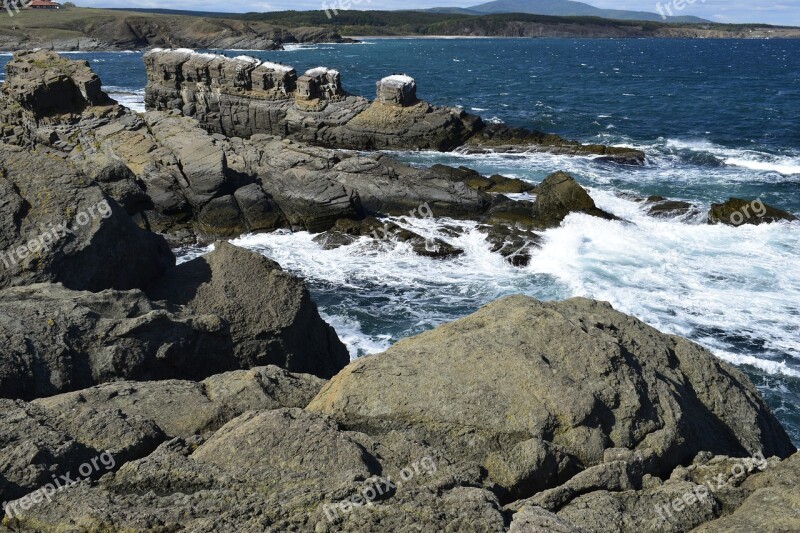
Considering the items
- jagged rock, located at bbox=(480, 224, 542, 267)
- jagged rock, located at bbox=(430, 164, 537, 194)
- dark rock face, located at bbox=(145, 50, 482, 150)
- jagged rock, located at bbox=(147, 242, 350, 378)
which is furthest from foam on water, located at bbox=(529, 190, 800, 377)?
dark rock face, located at bbox=(145, 50, 482, 150)

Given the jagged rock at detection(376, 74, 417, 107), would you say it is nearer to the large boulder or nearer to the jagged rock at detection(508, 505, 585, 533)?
the large boulder

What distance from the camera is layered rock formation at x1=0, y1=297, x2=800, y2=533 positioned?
18.0ft

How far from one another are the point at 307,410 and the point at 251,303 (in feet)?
13.8

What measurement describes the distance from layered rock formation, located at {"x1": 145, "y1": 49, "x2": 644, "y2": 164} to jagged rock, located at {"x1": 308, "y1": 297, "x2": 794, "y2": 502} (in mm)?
40266

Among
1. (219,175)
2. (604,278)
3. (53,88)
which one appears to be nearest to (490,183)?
(604,278)

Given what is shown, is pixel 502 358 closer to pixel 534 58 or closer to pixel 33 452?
pixel 33 452

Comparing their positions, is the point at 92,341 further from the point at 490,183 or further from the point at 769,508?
the point at 490,183

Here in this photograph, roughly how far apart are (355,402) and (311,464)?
130cm

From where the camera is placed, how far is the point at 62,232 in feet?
34.2

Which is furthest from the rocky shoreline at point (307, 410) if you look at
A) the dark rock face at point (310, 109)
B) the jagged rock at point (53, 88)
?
the dark rock face at point (310, 109)

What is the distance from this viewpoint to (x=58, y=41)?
157500 millimetres

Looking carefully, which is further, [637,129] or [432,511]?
[637,129]

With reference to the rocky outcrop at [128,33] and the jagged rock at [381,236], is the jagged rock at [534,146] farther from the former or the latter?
the rocky outcrop at [128,33]

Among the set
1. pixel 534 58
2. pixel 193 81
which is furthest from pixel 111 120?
pixel 534 58
